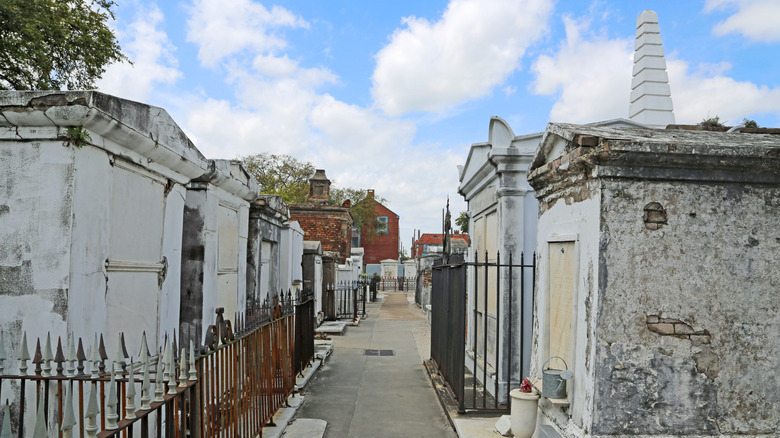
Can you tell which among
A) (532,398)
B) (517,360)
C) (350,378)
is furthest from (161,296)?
(350,378)

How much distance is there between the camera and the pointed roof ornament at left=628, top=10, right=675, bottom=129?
10.7 m

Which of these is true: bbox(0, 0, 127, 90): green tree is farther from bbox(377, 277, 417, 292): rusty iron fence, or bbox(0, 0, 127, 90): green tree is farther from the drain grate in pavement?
bbox(377, 277, 417, 292): rusty iron fence

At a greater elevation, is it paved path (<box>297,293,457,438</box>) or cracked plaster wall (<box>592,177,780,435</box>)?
cracked plaster wall (<box>592,177,780,435</box>)

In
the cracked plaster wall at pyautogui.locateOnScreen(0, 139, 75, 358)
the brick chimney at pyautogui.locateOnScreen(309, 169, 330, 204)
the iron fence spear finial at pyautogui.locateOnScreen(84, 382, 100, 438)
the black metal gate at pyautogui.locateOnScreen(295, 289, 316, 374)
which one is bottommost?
the black metal gate at pyautogui.locateOnScreen(295, 289, 316, 374)

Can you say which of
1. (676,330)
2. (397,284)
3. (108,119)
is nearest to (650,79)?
(676,330)

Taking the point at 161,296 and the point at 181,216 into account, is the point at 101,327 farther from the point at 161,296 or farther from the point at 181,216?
the point at 181,216

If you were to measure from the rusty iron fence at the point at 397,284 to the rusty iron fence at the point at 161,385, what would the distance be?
3532 centimetres

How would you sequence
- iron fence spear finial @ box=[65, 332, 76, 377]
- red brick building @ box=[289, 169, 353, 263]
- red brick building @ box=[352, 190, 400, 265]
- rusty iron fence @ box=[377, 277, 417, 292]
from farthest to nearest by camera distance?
red brick building @ box=[352, 190, 400, 265] < rusty iron fence @ box=[377, 277, 417, 292] < red brick building @ box=[289, 169, 353, 263] < iron fence spear finial @ box=[65, 332, 76, 377]

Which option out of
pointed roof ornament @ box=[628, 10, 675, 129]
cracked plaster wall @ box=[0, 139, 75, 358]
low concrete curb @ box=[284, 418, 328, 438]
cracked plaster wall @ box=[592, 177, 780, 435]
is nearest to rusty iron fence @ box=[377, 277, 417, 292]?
pointed roof ornament @ box=[628, 10, 675, 129]

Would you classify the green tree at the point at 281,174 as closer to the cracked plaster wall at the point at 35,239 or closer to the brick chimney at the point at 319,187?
the brick chimney at the point at 319,187

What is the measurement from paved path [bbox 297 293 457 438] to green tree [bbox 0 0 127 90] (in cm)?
1063

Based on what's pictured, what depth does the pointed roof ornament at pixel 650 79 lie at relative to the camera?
10.7 meters

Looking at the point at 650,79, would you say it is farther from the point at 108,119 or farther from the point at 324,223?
the point at 324,223

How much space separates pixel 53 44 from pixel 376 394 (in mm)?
13070
